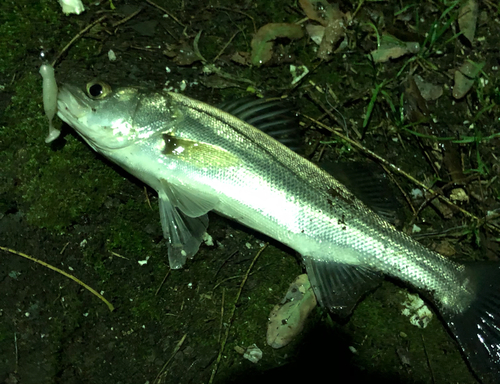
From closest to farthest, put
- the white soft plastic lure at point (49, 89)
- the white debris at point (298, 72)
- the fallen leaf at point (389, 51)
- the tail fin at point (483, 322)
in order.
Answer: the white soft plastic lure at point (49, 89) < the tail fin at point (483, 322) < the white debris at point (298, 72) < the fallen leaf at point (389, 51)

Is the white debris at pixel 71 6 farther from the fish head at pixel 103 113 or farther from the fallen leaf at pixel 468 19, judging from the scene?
the fallen leaf at pixel 468 19

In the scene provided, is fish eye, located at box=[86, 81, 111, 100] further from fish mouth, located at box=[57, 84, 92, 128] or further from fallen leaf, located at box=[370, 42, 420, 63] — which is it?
fallen leaf, located at box=[370, 42, 420, 63]

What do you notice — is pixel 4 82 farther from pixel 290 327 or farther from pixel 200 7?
pixel 290 327

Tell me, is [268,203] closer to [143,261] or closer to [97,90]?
[143,261]

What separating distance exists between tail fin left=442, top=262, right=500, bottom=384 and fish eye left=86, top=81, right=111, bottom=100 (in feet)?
9.40

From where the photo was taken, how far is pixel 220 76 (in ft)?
10.2

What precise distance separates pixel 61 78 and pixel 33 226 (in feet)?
3.74

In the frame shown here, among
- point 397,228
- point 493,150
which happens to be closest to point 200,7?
point 397,228

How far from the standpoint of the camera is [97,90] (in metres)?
2.49

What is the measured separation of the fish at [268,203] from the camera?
8.25 feet

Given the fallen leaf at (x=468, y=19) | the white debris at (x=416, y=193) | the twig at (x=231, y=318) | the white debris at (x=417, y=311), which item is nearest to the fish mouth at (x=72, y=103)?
the twig at (x=231, y=318)

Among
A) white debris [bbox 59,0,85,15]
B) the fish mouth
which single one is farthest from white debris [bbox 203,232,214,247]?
white debris [bbox 59,0,85,15]

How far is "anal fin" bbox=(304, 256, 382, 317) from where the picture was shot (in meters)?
2.69

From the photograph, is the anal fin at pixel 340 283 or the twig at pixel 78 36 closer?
the anal fin at pixel 340 283
